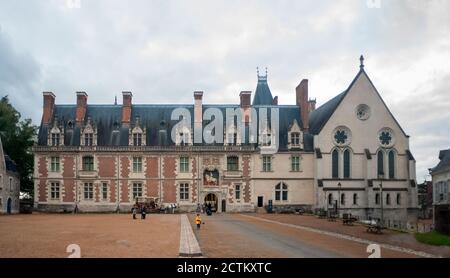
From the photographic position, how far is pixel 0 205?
48.0 m

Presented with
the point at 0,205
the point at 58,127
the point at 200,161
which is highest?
the point at 58,127

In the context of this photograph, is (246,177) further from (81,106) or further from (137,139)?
(81,106)

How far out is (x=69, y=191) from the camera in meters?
52.0

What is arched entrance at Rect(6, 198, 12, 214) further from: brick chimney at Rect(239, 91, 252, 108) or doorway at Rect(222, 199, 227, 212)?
brick chimney at Rect(239, 91, 252, 108)

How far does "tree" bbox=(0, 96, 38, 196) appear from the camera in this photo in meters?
55.7

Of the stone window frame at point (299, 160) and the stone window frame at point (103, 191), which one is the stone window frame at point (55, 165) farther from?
the stone window frame at point (299, 160)

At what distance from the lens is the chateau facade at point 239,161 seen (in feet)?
167

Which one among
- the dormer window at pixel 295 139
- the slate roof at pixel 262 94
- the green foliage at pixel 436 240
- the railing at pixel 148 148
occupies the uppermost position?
the slate roof at pixel 262 94

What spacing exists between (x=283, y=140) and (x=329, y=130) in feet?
16.9

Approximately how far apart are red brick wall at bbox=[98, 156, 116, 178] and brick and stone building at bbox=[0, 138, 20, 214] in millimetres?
8941

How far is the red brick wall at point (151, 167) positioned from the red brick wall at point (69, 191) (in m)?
7.81

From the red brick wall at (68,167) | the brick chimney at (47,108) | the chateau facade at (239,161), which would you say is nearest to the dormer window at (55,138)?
the chateau facade at (239,161)

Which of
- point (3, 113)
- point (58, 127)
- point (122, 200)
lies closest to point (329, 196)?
point (122, 200)
